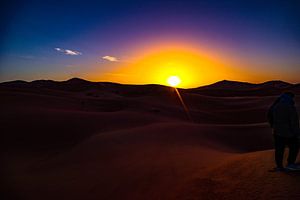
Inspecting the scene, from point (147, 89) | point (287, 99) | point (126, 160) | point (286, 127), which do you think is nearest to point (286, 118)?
point (286, 127)

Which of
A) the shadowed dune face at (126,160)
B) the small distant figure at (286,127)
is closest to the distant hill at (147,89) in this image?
the shadowed dune face at (126,160)

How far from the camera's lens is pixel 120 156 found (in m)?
8.06

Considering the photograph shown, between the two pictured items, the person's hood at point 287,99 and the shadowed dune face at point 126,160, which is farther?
the shadowed dune face at point 126,160

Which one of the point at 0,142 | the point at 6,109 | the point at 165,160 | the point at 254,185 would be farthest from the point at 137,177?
the point at 6,109

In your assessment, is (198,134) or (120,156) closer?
(120,156)

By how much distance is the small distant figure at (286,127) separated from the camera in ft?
14.9

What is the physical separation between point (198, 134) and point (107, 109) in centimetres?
1628

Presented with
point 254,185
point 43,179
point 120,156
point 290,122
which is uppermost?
point 290,122

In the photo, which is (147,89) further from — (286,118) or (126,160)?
(286,118)

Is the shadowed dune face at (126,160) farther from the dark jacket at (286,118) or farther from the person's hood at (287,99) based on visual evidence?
the person's hood at (287,99)

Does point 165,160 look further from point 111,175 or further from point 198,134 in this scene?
point 198,134

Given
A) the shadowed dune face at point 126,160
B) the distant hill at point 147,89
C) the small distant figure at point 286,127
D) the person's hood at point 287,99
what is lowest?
the shadowed dune face at point 126,160

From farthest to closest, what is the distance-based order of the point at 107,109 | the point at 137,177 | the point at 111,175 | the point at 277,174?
1. the point at 107,109
2. the point at 111,175
3. the point at 137,177
4. the point at 277,174

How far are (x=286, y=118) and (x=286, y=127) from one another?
185 millimetres
